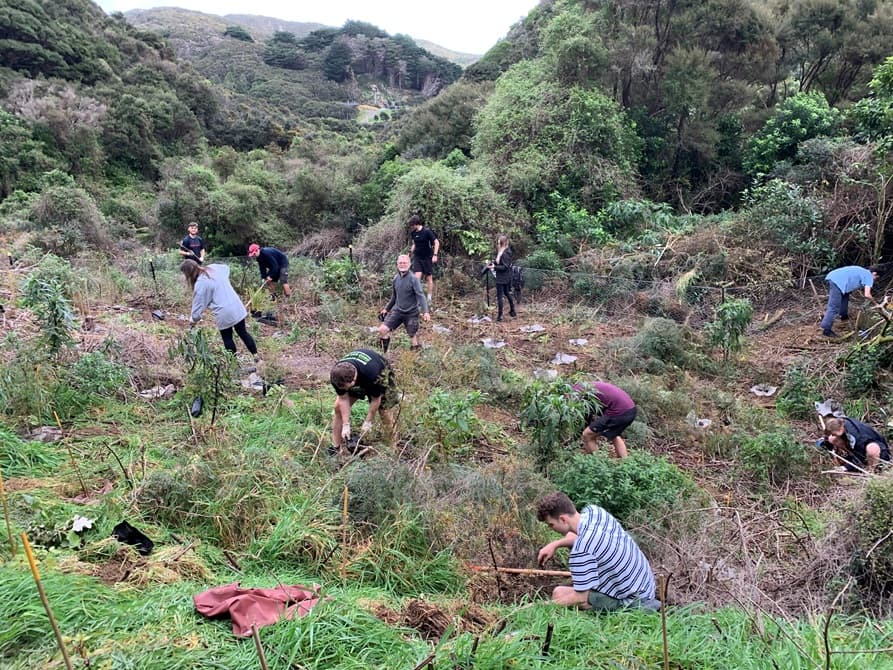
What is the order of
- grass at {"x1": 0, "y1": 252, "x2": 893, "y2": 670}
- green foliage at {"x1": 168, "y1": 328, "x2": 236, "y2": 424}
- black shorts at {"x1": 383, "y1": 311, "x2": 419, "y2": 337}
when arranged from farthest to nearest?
black shorts at {"x1": 383, "y1": 311, "x2": 419, "y2": 337}, green foliage at {"x1": 168, "y1": 328, "x2": 236, "y2": 424}, grass at {"x1": 0, "y1": 252, "x2": 893, "y2": 670}

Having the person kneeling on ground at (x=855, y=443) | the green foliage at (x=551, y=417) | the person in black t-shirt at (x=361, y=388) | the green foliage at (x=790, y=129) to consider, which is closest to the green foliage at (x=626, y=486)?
the green foliage at (x=551, y=417)

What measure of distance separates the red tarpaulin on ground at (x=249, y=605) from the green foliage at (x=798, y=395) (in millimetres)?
5400

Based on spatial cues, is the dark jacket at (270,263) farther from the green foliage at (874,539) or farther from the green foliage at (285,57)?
the green foliage at (285,57)

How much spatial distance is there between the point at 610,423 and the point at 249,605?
10.4ft

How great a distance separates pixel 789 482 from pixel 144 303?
8434 millimetres

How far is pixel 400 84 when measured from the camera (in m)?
44.3

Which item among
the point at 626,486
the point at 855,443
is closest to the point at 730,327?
the point at 855,443

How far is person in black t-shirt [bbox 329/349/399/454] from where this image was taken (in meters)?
4.18

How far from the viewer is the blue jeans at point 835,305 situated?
721cm

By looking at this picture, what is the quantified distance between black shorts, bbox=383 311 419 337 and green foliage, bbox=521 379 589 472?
96.5 inches

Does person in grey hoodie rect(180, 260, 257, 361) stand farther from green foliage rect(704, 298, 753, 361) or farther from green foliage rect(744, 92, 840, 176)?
green foliage rect(744, 92, 840, 176)

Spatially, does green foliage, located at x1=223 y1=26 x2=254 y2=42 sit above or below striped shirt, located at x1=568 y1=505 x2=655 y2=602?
above

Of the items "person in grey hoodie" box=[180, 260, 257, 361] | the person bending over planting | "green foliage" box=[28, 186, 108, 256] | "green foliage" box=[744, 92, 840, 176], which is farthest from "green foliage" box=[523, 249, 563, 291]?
"green foliage" box=[28, 186, 108, 256]

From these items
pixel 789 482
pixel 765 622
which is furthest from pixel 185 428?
pixel 789 482
